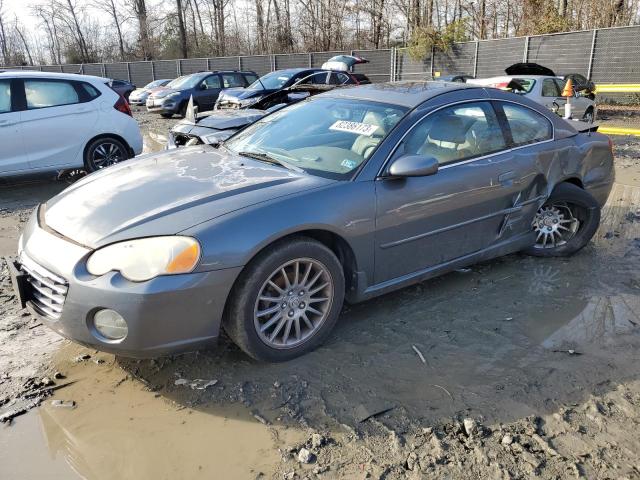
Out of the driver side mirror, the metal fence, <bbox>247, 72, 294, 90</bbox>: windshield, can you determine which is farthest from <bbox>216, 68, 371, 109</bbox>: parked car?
the driver side mirror

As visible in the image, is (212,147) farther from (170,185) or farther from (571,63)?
(571,63)

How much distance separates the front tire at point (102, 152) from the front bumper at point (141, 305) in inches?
207

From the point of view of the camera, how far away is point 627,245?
5188 millimetres

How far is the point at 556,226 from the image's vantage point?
4801 millimetres

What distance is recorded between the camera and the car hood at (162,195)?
279cm

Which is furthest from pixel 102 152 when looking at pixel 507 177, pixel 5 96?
pixel 507 177

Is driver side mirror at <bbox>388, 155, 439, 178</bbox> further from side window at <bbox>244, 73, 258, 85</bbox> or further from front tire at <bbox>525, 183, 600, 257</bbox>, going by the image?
side window at <bbox>244, 73, 258, 85</bbox>

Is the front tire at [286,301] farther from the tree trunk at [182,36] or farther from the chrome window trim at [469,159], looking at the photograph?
the tree trunk at [182,36]

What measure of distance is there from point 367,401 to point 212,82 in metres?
16.6

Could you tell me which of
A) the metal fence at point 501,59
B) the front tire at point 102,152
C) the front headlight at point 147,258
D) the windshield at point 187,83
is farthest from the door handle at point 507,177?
the metal fence at point 501,59

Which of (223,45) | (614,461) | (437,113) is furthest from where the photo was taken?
(223,45)

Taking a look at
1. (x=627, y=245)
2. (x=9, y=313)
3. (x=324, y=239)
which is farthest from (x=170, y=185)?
(x=627, y=245)

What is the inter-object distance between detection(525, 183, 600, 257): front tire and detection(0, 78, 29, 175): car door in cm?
635

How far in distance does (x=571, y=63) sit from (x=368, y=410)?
2049cm
